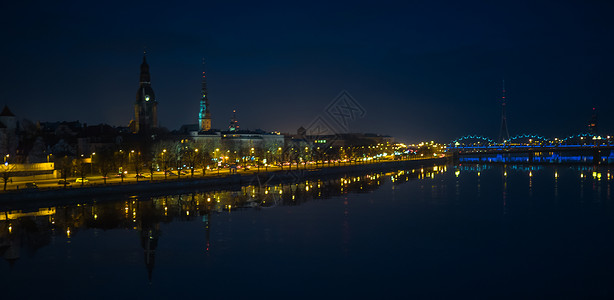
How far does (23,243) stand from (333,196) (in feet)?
47.3

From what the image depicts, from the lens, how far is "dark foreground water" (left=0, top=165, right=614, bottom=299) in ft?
32.3

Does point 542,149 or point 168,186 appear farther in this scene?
point 542,149

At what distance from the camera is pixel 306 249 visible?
42.1 feet

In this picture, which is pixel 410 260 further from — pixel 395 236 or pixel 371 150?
pixel 371 150

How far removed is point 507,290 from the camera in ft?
32.0

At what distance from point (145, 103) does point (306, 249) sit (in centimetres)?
4774

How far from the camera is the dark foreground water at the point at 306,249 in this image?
9.84 meters

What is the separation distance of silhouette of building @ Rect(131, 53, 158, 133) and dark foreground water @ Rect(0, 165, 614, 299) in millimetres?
37298

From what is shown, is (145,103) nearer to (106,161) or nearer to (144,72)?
(144,72)

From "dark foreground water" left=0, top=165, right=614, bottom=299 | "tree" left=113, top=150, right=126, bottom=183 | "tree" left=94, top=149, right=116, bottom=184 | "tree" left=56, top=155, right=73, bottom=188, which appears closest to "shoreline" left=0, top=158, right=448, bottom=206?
"dark foreground water" left=0, top=165, right=614, bottom=299

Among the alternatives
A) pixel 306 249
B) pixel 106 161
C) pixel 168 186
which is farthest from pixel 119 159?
pixel 306 249

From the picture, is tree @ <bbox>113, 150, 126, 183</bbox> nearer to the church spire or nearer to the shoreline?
the shoreline

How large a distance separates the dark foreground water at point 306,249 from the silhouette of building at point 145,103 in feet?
122

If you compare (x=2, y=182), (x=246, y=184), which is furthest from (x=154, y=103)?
(x=2, y=182)
